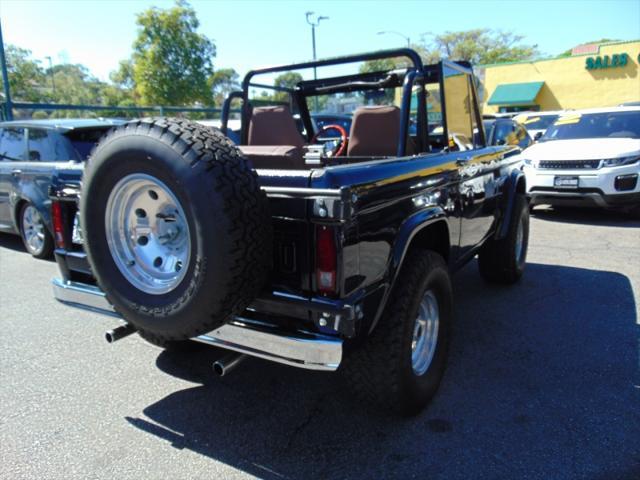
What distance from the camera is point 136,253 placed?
2.38 meters

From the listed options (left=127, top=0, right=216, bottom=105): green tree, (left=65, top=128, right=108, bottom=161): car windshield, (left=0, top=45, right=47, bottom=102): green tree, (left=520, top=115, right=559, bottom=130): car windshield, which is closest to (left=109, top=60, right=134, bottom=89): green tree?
(left=0, top=45, right=47, bottom=102): green tree

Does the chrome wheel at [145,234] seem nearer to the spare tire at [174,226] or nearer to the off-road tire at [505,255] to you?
the spare tire at [174,226]

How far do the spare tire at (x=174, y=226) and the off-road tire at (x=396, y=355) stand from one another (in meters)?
0.67

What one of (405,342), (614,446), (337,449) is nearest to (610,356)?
(614,446)

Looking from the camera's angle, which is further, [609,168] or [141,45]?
[141,45]

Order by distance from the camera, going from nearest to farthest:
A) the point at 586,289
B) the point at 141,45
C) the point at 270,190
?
the point at 270,190, the point at 586,289, the point at 141,45

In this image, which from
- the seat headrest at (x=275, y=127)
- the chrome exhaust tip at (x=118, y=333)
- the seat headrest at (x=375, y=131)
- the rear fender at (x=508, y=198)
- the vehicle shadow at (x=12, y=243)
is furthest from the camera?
the vehicle shadow at (x=12, y=243)

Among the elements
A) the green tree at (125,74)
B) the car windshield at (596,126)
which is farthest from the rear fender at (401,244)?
the green tree at (125,74)

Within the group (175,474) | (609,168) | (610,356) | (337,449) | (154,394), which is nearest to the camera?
(175,474)

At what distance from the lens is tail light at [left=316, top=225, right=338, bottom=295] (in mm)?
2045

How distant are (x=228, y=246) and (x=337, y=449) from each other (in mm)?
1220

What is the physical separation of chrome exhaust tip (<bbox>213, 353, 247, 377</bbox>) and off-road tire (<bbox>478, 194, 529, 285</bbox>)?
9.48 ft

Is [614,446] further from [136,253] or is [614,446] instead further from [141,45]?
[141,45]

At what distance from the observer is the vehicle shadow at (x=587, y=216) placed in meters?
7.85
